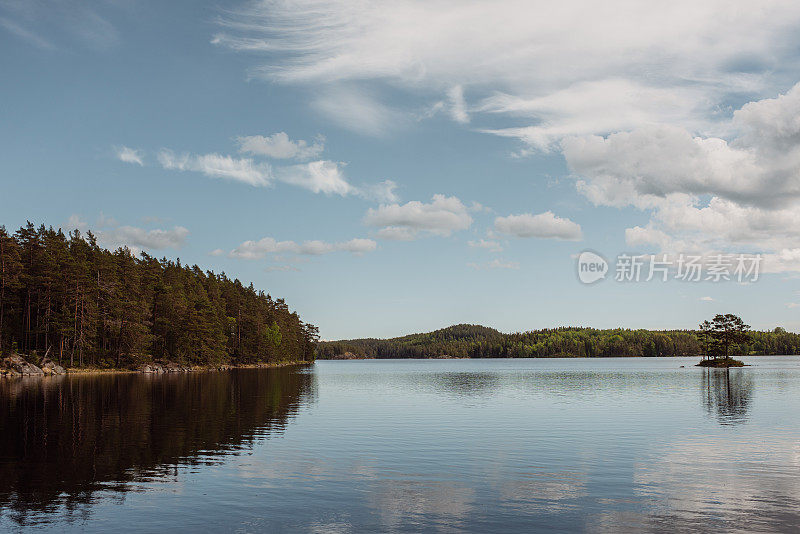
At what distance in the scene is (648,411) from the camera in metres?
56.3

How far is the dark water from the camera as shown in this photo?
66.6 feet

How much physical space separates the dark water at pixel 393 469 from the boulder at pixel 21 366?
5394cm

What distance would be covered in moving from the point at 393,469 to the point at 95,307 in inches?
4071

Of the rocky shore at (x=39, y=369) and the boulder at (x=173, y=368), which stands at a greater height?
the rocky shore at (x=39, y=369)

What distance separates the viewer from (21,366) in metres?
103

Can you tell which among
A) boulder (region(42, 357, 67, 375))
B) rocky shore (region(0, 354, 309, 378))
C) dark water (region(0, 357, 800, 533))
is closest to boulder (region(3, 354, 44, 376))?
rocky shore (region(0, 354, 309, 378))

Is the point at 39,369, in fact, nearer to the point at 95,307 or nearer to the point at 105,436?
the point at 95,307

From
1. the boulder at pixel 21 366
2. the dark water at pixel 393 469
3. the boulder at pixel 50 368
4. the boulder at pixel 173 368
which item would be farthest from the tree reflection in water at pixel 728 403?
the boulder at pixel 173 368

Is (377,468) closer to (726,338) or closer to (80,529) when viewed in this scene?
(80,529)

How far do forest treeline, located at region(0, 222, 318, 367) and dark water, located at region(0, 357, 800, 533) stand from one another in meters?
60.0

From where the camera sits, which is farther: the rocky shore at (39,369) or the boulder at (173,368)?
the boulder at (173,368)

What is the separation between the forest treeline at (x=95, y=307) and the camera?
358 ft

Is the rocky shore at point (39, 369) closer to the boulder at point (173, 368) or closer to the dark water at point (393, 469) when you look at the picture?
the boulder at point (173, 368)

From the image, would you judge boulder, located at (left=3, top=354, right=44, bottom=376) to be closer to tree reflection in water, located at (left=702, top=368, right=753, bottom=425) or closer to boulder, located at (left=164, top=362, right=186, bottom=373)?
boulder, located at (left=164, top=362, right=186, bottom=373)
